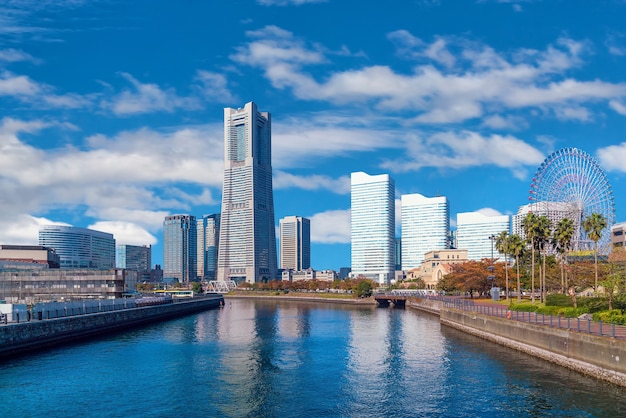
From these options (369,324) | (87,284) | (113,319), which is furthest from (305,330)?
(87,284)

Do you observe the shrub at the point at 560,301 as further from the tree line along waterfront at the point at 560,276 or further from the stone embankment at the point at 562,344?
the stone embankment at the point at 562,344

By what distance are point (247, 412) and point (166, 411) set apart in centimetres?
623

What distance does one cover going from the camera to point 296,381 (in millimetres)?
51656

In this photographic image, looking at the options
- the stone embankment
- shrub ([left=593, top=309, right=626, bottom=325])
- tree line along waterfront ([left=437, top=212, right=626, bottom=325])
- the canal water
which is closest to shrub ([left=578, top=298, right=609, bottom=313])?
tree line along waterfront ([left=437, top=212, right=626, bottom=325])

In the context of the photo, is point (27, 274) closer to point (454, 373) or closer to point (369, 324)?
point (369, 324)

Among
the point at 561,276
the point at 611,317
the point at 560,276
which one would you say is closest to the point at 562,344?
the point at 611,317

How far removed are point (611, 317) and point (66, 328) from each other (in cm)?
7061

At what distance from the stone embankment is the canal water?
1278mm

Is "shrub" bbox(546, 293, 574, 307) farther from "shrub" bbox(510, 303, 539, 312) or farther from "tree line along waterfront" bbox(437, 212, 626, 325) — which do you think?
"shrub" bbox(510, 303, 539, 312)

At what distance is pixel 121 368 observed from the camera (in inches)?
2302

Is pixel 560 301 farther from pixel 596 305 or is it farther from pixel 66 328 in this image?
pixel 66 328

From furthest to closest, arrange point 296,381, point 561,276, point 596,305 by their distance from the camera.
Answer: point 561,276 < point 596,305 < point 296,381

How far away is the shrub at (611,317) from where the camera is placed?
182 ft

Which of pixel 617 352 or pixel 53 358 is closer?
pixel 617 352
